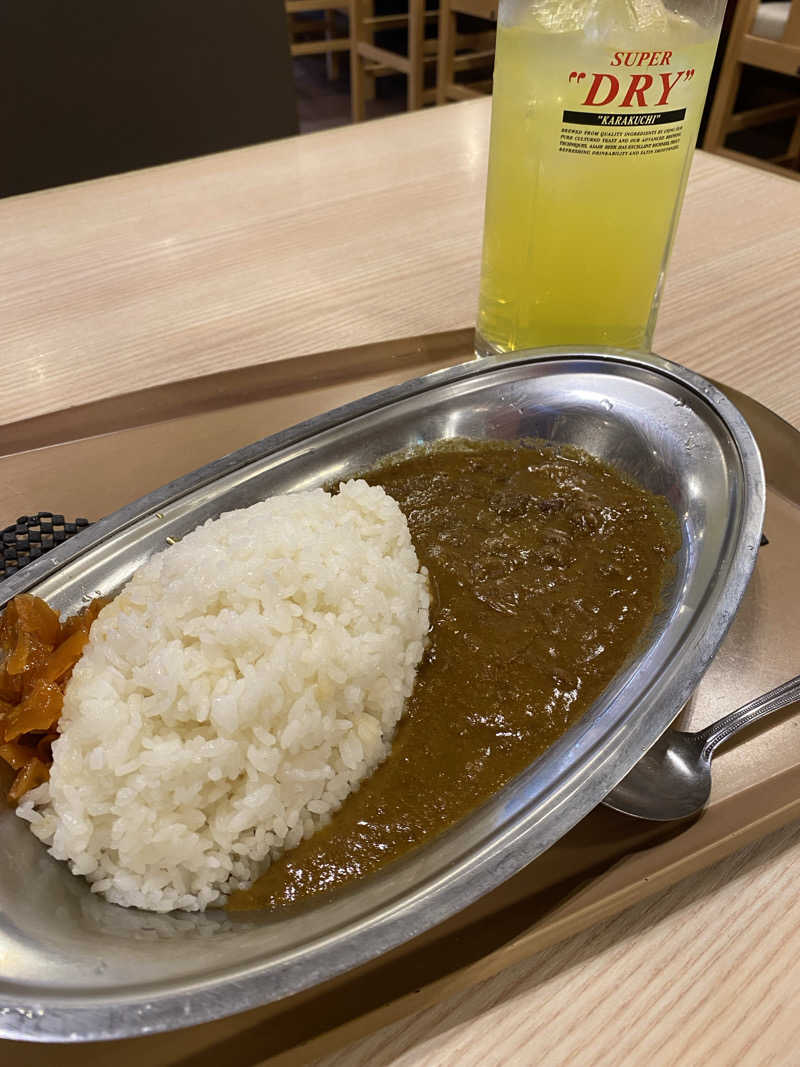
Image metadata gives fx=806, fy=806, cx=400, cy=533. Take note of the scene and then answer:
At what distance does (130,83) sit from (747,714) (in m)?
2.47

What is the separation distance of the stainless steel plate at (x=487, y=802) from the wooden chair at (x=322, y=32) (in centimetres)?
494

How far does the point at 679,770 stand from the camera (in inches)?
32.6

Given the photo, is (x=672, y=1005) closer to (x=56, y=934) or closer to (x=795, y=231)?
(x=56, y=934)

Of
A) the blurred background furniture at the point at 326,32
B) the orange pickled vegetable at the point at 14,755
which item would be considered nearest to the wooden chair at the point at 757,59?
the blurred background furniture at the point at 326,32

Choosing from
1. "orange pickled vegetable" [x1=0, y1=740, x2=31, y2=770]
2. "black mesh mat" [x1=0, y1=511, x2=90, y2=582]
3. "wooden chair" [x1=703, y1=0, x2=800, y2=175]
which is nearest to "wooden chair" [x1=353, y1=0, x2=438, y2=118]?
"wooden chair" [x1=703, y1=0, x2=800, y2=175]

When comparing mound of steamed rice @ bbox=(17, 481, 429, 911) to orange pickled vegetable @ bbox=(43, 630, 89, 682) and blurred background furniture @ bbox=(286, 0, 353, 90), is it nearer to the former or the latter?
orange pickled vegetable @ bbox=(43, 630, 89, 682)

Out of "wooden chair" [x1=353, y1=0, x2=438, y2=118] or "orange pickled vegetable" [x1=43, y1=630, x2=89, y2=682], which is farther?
"wooden chair" [x1=353, y1=0, x2=438, y2=118]

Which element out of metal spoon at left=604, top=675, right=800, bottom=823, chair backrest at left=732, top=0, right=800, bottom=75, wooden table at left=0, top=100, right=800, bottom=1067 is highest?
metal spoon at left=604, top=675, right=800, bottom=823

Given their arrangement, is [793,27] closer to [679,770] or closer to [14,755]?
[679,770]

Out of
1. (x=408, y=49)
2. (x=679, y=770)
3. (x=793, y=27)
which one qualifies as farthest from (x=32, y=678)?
(x=408, y=49)

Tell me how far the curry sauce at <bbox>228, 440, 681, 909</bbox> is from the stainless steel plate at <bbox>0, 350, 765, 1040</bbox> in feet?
0.10

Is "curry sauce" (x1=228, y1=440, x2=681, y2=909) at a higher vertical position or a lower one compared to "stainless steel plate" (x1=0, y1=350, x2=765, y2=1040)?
lower

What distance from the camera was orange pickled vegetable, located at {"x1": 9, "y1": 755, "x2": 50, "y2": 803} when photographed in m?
0.77

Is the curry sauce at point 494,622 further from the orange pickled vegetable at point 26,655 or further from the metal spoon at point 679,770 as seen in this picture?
the orange pickled vegetable at point 26,655
